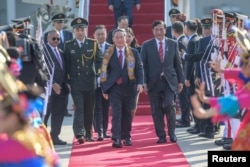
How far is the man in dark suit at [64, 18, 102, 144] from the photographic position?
11.1m

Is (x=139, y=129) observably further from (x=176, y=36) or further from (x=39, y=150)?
(x=39, y=150)

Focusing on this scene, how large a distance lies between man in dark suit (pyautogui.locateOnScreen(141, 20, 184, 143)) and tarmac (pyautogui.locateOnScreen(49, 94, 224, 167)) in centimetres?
35

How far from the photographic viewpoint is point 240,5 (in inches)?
1024

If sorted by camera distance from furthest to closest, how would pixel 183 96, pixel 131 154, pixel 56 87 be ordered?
pixel 183 96, pixel 56 87, pixel 131 154

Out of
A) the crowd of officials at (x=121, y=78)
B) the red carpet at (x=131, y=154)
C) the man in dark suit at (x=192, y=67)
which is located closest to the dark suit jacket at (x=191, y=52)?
the man in dark suit at (x=192, y=67)

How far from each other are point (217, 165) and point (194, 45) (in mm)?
4738

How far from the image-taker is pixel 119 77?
10.9 meters

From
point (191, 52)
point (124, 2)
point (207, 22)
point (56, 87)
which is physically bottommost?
point (56, 87)

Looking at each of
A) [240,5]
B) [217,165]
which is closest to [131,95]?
[217,165]

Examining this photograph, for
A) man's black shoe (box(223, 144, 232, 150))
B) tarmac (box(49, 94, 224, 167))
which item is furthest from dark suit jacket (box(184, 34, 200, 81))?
man's black shoe (box(223, 144, 232, 150))

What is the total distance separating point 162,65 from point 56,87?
155 centimetres

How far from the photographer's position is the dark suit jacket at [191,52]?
11875 mm

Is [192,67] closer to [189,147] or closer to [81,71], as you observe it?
[189,147]

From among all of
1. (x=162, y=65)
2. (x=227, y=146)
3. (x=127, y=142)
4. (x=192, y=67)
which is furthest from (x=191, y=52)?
(x=227, y=146)
